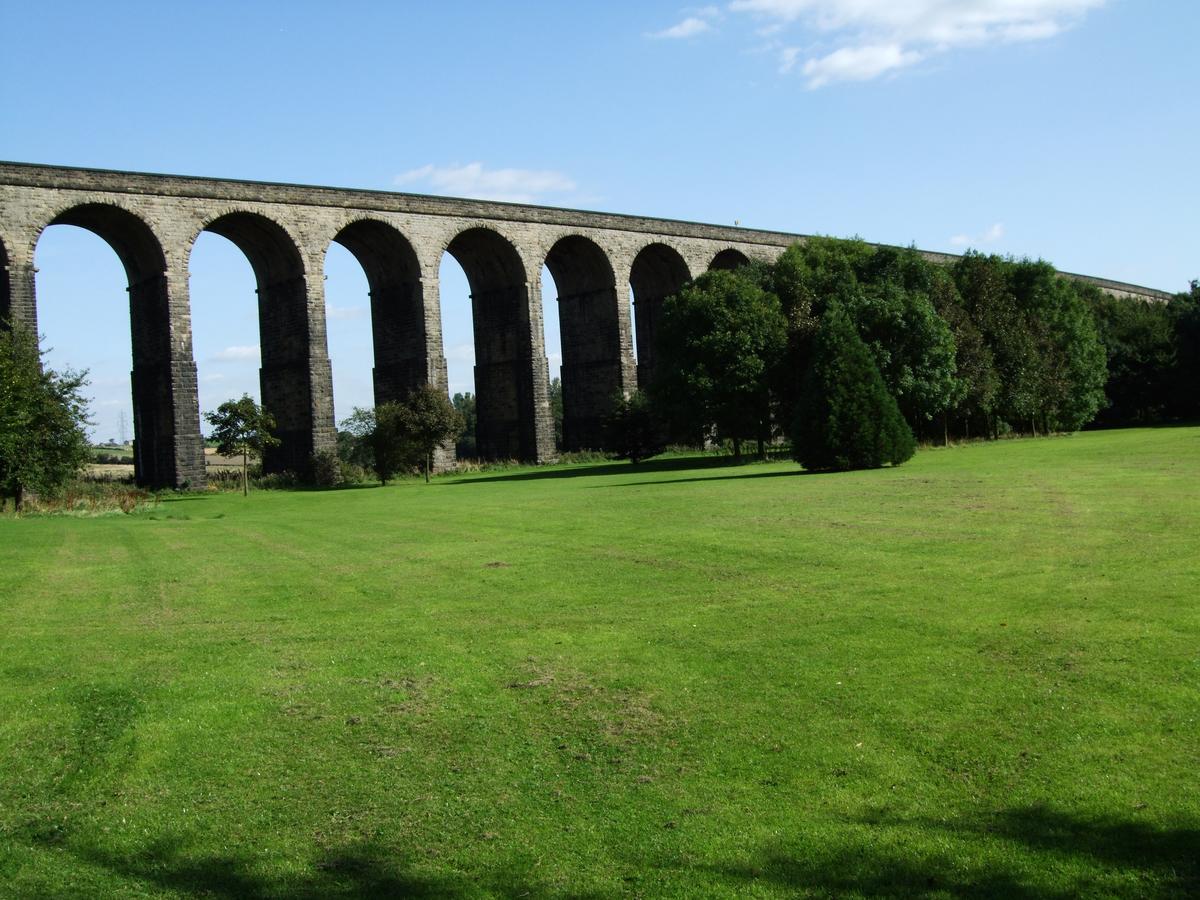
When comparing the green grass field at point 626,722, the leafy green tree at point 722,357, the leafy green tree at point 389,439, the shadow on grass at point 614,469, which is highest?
the leafy green tree at point 722,357

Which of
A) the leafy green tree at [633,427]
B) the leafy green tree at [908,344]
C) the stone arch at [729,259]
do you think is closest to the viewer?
the leafy green tree at [908,344]

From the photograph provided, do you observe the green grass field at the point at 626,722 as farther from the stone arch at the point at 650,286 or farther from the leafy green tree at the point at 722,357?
the stone arch at the point at 650,286

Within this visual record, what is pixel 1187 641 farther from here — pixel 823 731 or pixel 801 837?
pixel 801 837

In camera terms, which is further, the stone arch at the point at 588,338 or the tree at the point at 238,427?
the stone arch at the point at 588,338

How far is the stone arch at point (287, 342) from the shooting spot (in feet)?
145

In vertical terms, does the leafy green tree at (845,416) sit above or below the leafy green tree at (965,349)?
below

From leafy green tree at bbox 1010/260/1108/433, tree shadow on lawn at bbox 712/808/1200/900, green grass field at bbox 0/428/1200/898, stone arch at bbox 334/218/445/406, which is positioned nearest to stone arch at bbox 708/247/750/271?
leafy green tree at bbox 1010/260/1108/433

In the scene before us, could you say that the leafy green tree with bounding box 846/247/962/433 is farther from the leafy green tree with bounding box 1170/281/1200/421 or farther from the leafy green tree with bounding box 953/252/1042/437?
the leafy green tree with bounding box 1170/281/1200/421

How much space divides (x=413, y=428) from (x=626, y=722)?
3677 cm

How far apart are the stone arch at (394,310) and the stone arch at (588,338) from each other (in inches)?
355

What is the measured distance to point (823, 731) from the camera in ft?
21.9

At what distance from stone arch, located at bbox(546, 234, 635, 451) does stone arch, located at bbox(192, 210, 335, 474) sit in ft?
46.7

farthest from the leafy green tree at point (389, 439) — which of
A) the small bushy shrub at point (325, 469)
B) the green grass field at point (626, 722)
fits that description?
the green grass field at point (626, 722)

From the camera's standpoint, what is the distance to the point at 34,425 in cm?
2878
